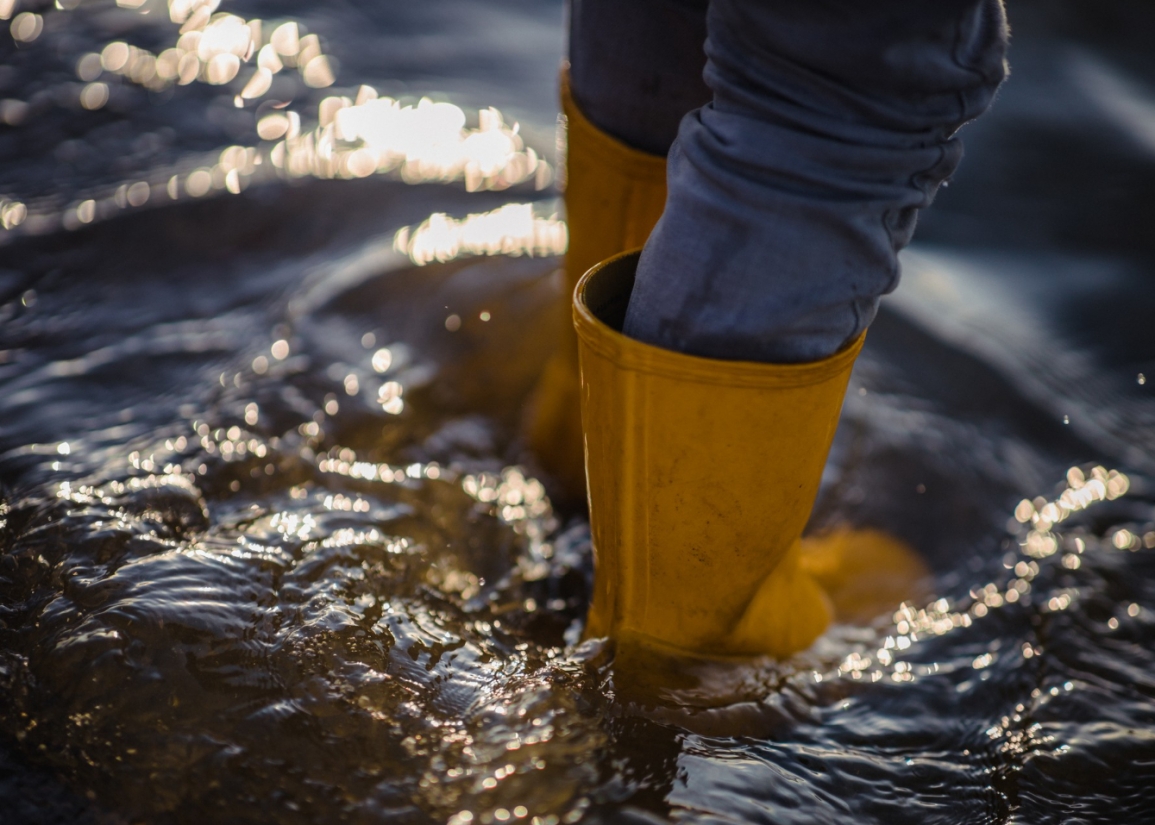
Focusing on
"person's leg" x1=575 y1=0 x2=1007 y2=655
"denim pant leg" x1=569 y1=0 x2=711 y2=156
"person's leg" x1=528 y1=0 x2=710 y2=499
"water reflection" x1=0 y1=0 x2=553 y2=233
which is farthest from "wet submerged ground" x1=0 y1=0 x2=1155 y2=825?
"denim pant leg" x1=569 y1=0 x2=711 y2=156

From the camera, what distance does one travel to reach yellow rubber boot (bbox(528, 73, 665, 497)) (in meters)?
1.15

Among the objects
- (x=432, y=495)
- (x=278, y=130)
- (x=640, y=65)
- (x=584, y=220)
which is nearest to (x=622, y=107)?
(x=640, y=65)

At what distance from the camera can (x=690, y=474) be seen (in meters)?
0.88

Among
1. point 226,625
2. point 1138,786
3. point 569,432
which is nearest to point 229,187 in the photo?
point 569,432

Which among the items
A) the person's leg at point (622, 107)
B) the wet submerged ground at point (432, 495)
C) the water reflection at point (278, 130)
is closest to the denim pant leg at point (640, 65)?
the person's leg at point (622, 107)

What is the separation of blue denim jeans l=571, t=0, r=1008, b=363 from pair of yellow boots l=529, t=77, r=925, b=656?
38 millimetres

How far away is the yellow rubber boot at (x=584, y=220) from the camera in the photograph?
1.15 m

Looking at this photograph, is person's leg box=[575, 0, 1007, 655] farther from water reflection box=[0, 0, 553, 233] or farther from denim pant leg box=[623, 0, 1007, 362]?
water reflection box=[0, 0, 553, 233]

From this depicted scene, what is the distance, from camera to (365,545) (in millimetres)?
1083

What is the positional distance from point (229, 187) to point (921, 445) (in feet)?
4.77

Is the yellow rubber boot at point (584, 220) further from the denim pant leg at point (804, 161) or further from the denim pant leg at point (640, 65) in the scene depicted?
the denim pant leg at point (804, 161)

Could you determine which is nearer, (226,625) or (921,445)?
(226,625)

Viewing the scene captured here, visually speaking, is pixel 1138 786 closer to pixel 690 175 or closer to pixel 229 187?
pixel 690 175

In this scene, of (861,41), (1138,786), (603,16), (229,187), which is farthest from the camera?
(229,187)
